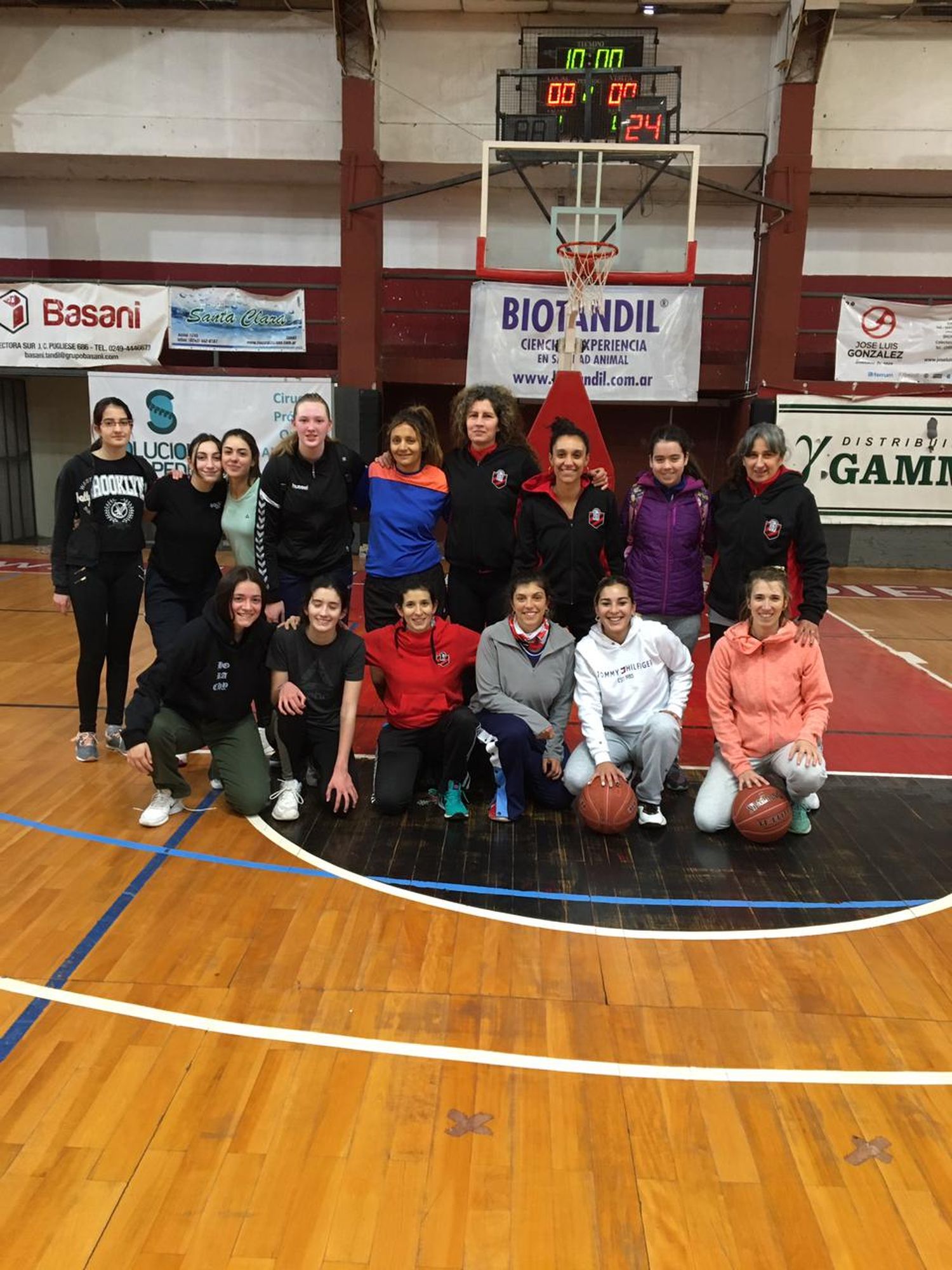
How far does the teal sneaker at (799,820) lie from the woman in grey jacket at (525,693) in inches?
38.6

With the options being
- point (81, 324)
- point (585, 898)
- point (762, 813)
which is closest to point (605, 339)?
point (81, 324)

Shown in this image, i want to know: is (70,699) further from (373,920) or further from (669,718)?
(669,718)

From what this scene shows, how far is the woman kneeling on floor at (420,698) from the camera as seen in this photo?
4.33 m

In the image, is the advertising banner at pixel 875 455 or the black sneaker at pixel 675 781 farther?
the advertising banner at pixel 875 455

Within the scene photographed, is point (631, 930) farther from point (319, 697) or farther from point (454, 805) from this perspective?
point (319, 697)

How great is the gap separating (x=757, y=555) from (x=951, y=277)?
30.6 feet

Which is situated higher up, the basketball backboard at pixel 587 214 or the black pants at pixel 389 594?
the basketball backboard at pixel 587 214

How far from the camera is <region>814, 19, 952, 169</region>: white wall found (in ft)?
34.0

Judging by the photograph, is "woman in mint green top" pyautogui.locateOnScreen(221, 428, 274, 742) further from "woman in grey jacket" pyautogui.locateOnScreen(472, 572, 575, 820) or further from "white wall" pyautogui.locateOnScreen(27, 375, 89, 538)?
"white wall" pyautogui.locateOnScreen(27, 375, 89, 538)

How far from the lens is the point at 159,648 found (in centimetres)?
479

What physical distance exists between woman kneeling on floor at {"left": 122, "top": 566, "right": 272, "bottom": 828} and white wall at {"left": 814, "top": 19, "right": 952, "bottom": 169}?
31.0 feet

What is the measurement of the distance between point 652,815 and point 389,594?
5.28 feet

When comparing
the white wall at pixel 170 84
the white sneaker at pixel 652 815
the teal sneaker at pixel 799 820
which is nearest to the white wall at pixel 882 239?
the white wall at pixel 170 84

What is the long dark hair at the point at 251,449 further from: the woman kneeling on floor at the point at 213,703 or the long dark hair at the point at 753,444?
the long dark hair at the point at 753,444
